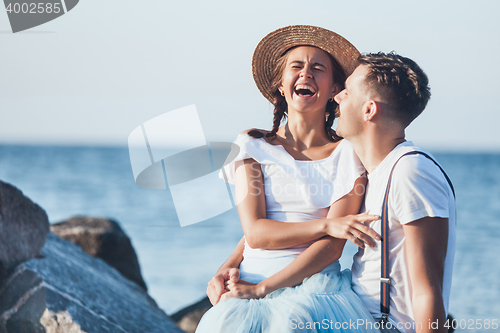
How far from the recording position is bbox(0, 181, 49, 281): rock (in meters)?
3.34

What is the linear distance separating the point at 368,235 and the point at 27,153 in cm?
4794

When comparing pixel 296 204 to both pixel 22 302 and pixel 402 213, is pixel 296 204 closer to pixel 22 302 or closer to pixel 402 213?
pixel 402 213

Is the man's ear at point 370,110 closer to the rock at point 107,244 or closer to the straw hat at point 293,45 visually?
the straw hat at point 293,45

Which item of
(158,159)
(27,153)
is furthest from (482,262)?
(27,153)

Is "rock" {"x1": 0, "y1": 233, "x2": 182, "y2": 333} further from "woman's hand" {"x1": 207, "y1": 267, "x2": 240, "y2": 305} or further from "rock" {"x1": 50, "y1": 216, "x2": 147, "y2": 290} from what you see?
"woman's hand" {"x1": 207, "y1": 267, "x2": 240, "y2": 305}

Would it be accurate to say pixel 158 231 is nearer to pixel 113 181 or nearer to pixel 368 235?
pixel 368 235

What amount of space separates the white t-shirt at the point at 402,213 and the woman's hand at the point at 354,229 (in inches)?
1.7

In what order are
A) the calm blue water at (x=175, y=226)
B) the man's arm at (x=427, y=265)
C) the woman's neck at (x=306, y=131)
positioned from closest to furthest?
the man's arm at (x=427, y=265) → the woman's neck at (x=306, y=131) → the calm blue water at (x=175, y=226)

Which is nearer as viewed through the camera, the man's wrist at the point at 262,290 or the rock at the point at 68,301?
the man's wrist at the point at 262,290

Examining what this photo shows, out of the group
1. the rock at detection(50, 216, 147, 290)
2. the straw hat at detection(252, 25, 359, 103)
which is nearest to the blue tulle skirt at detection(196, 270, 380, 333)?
the straw hat at detection(252, 25, 359, 103)

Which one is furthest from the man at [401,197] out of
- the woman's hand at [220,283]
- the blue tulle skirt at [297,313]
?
the woman's hand at [220,283]

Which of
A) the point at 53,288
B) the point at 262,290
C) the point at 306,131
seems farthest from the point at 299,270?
the point at 53,288

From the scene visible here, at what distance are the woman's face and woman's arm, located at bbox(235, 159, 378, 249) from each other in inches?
18.2

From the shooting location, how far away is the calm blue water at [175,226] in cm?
948
